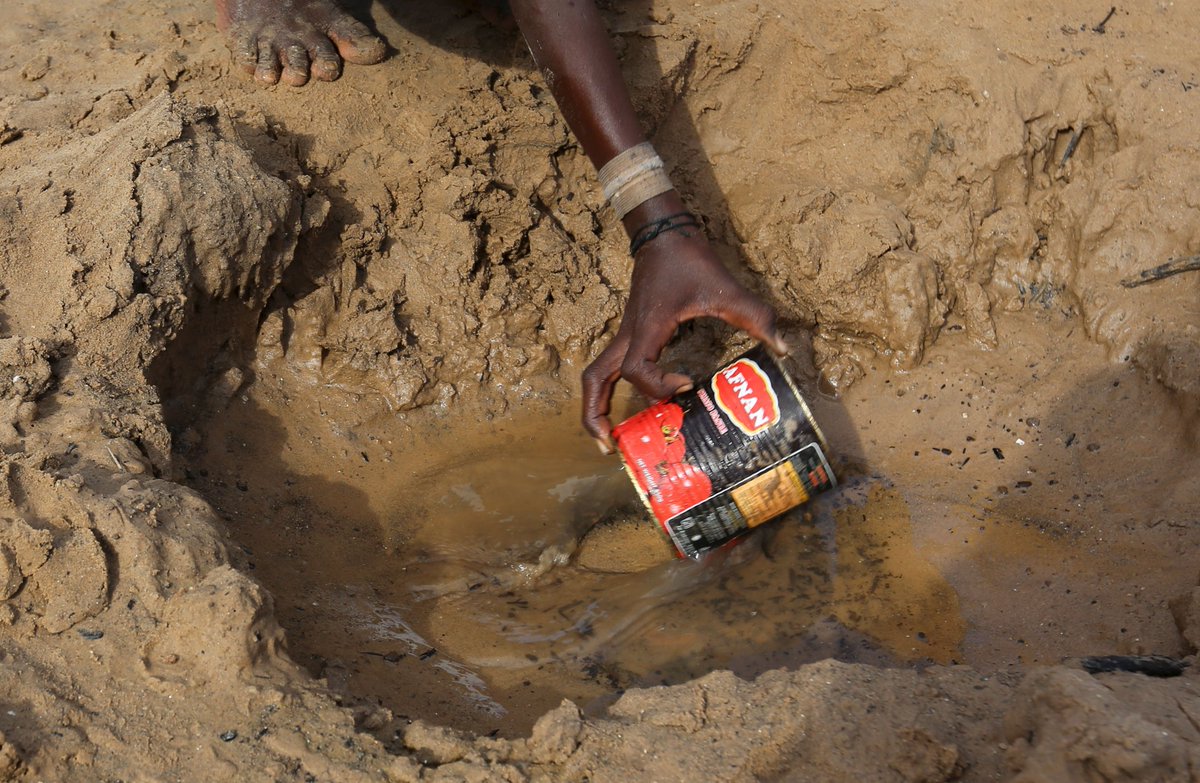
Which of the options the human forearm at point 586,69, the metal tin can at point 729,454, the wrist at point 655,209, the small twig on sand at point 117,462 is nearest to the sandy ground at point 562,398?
the small twig on sand at point 117,462

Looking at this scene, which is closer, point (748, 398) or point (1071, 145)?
point (748, 398)

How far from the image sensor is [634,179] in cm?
239

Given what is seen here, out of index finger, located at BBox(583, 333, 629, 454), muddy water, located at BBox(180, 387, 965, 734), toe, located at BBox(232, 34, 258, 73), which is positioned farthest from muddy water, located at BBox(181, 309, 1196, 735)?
toe, located at BBox(232, 34, 258, 73)

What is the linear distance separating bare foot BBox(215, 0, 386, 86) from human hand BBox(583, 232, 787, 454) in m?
1.35

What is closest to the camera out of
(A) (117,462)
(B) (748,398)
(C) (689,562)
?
(A) (117,462)

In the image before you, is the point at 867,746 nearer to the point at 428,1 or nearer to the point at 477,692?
the point at 477,692

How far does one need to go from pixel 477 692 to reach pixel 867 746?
82 centimetres

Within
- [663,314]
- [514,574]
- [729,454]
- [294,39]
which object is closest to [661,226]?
[663,314]

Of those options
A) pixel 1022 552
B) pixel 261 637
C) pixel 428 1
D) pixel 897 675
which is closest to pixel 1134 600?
pixel 1022 552

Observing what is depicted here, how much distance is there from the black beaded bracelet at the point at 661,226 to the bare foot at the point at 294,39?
1261 millimetres

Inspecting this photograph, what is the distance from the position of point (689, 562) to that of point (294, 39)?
195cm

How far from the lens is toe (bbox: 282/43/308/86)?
3.03m

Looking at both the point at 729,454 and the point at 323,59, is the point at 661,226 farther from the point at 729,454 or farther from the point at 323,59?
the point at 323,59

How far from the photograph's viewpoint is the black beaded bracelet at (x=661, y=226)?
2.33 meters
